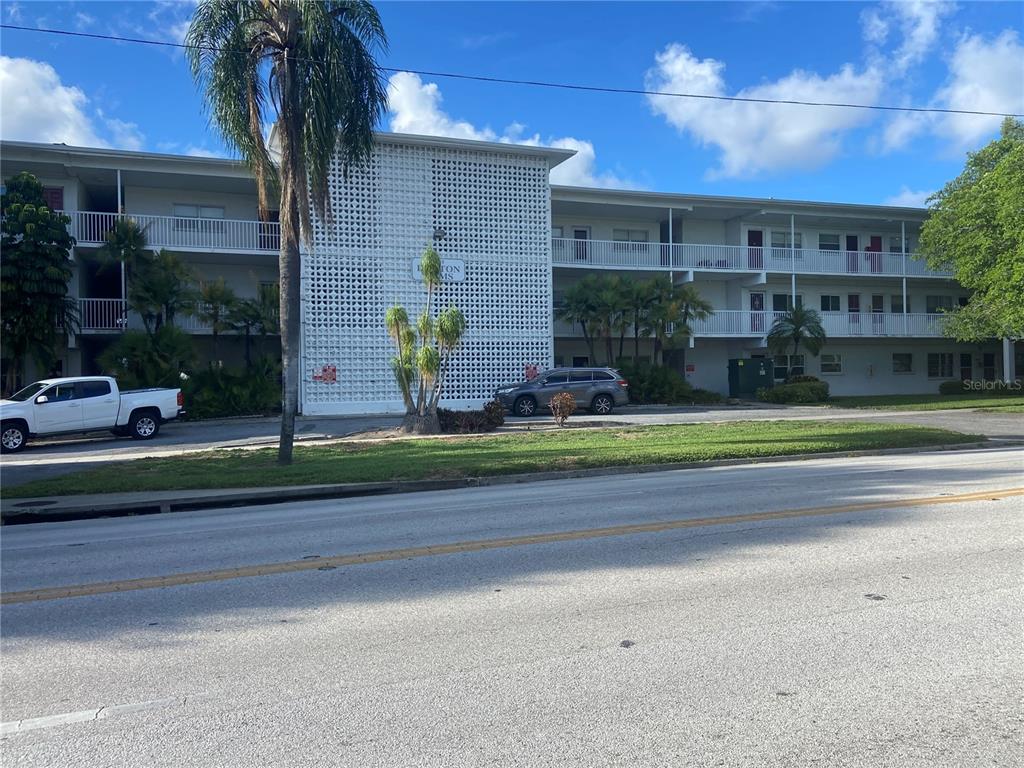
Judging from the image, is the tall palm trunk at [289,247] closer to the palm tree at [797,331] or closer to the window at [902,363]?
the palm tree at [797,331]

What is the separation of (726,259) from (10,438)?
95.7 feet

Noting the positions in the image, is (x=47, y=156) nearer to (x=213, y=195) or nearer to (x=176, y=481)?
(x=213, y=195)

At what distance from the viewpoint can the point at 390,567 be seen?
700 cm

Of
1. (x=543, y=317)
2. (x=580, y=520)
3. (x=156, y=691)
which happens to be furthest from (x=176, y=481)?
(x=543, y=317)

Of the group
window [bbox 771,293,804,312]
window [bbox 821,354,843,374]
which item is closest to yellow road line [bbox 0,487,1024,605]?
window [bbox 771,293,804,312]

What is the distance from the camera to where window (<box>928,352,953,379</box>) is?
138 feet

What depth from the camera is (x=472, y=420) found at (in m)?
22.5

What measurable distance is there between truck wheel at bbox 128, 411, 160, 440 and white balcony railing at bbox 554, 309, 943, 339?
17772 millimetres

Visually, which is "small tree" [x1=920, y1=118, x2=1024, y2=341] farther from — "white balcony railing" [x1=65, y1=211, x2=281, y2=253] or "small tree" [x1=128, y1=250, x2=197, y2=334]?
→ "small tree" [x1=128, y1=250, x2=197, y2=334]

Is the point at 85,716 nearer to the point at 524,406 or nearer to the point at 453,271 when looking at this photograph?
the point at 524,406

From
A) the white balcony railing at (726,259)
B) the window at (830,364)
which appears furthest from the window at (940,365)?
the window at (830,364)

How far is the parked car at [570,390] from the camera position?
27.3 m

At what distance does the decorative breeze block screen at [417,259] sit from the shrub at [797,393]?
10382 millimetres

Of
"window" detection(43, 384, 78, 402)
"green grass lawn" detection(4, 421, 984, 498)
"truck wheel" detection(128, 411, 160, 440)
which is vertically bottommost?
"green grass lawn" detection(4, 421, 984, 498)
